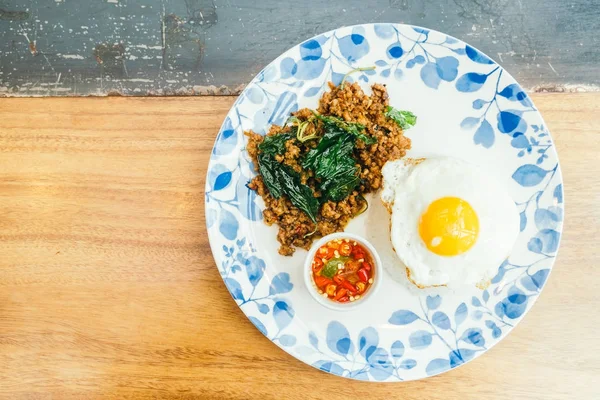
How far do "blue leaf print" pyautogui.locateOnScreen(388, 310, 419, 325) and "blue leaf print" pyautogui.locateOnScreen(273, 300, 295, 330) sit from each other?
70 cm

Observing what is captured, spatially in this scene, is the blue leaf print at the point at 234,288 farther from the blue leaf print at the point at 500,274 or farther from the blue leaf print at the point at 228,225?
the blue leaf print at the point at 500,274

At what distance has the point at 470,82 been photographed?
353 centimetres

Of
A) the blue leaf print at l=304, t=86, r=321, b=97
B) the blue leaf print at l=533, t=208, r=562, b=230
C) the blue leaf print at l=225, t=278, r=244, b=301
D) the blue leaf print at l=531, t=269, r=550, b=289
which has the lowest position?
the blue leaf print at l=225, t=278, r=244, b=301

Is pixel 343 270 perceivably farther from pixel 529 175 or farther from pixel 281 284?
pixel 529 175

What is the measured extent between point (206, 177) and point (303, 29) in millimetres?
1409

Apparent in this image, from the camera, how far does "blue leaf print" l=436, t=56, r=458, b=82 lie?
3.52 m

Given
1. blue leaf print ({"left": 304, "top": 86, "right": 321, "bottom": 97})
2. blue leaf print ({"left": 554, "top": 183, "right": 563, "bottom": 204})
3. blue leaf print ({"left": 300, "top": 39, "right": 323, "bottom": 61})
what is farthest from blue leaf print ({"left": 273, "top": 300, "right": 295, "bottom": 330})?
blue leaf print ({"left": 554, "top": 183, "right": 563, "bottom": 204})

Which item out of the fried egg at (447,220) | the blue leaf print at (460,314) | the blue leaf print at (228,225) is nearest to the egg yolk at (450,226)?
the fried egg at (447,220)

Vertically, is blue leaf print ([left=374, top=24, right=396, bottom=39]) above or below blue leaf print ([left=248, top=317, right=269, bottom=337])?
above

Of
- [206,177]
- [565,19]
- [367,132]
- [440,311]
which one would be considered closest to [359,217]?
[367,132]

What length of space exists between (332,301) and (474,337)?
3.36 ft

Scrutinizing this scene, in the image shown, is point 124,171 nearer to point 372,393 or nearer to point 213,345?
point 213,345

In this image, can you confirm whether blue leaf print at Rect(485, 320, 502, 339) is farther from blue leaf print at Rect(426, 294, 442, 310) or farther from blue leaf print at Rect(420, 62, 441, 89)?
blue leaf print at Rect(420, 62, 441, 89)

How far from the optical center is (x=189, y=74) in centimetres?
391
